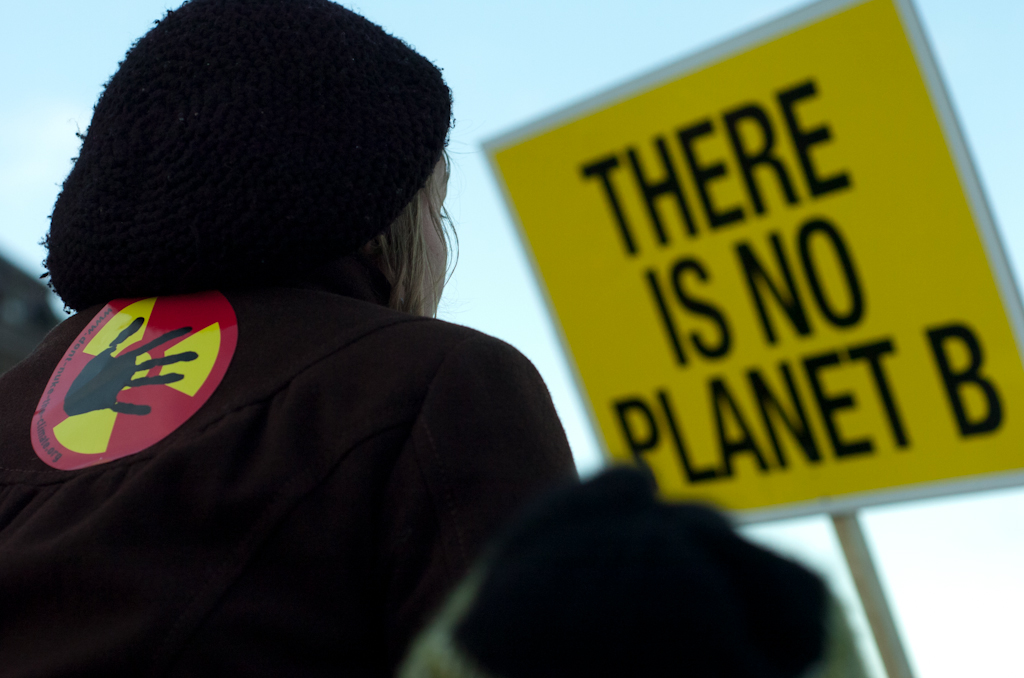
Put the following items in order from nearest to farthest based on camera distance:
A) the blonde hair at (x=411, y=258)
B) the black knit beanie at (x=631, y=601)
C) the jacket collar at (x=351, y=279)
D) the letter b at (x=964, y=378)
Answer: the black knit beanie at (x=631, y=601) → the jacket collar at (x=351, y=279) → the blonde hair at (x=411, y=258) → the letter b at (x=964, y=378)

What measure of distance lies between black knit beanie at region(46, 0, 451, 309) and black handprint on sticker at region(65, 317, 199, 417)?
0.21ft

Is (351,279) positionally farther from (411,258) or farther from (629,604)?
(629,604)

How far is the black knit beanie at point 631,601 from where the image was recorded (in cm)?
38

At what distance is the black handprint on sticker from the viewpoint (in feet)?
3.14

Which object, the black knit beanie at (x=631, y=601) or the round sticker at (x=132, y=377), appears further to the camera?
the round sticker at (x=132, y=377)

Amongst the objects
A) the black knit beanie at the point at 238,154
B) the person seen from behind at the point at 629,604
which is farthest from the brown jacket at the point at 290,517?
the person seen from behind at the point at 629,604

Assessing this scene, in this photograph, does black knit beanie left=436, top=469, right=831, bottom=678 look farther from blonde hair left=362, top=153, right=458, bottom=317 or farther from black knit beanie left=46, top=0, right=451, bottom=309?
blonde hair left=362, top=153, right=458, bottom=317

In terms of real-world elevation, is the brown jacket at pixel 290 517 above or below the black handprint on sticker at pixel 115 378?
below

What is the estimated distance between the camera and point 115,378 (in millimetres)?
987

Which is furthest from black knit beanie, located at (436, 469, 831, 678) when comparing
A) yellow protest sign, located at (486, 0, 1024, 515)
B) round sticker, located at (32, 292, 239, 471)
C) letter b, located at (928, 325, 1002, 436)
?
letter b, located at (928, 325, 1002, 436)

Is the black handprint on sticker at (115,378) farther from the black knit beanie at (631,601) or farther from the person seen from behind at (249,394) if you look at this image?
the black knit beanie at (631,601)

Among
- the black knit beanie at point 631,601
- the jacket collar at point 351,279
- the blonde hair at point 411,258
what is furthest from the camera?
the blonde hair at point 411,258

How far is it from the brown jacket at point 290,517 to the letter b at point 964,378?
82 cm

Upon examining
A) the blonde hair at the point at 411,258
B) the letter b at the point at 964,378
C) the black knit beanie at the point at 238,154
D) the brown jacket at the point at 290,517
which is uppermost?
the black knit beanie at the point at 238,154
